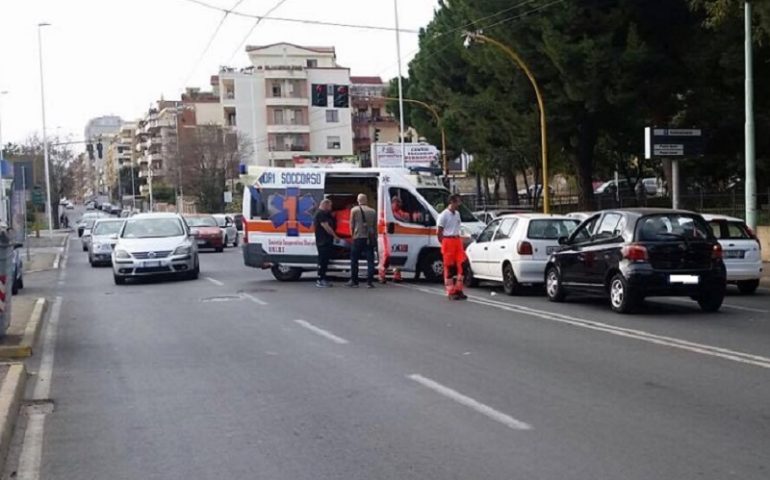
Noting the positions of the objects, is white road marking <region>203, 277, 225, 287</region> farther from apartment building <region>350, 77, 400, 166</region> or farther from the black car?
apartment building <region>350, 77, 400, 166</region>

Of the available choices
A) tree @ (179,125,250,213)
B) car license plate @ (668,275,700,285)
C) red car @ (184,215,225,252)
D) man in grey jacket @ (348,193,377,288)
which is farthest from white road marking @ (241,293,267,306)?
tree @ (179,125,250,213)

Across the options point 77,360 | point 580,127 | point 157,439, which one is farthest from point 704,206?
point 157,439

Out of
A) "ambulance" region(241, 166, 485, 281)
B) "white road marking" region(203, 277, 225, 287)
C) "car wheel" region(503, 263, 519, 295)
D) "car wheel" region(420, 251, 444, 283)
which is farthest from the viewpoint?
"white road marking" region(203, 277, 225, 287)

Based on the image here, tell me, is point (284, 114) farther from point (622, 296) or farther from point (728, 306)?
point (622, 296)

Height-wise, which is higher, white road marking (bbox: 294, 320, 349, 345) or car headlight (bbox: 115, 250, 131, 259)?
car headlight (bbox: 115, 250, 131, 259)

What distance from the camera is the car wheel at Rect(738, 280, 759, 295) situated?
17.5m

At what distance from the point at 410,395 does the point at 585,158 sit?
1120 inches

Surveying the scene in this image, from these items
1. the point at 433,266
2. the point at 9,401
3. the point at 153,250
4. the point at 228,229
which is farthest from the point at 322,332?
the point at 228,229

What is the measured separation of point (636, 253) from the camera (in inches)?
545

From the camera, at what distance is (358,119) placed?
10081cm

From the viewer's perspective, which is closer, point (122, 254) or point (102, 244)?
point (122, 254)

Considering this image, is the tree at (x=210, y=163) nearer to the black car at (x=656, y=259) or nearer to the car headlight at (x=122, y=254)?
the car headlight at (x=122, y=254)

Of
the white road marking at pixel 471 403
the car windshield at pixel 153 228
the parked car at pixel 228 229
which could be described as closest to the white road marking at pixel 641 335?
the white road marking at pixel 471 403

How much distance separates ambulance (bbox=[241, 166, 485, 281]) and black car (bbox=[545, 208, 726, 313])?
618cm
